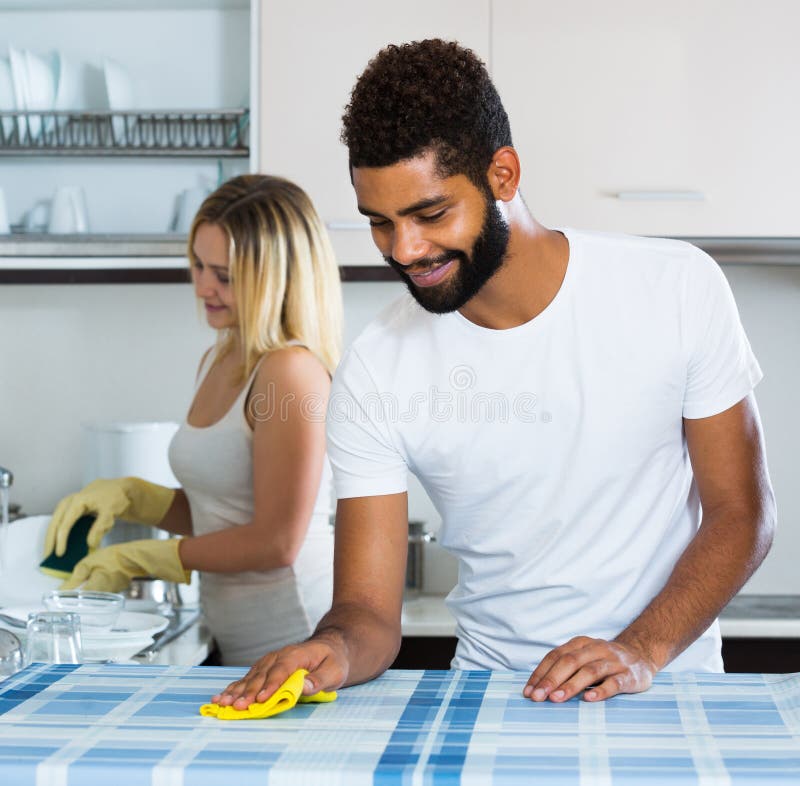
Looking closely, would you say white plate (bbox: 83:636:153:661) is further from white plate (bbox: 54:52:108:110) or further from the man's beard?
white plate (bbox: 54:52:108:110)

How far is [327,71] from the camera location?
204 centimetres

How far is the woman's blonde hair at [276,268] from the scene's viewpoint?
62.3 inches

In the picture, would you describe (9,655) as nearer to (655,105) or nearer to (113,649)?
(113,649)

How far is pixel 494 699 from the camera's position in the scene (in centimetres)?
82

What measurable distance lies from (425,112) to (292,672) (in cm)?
51

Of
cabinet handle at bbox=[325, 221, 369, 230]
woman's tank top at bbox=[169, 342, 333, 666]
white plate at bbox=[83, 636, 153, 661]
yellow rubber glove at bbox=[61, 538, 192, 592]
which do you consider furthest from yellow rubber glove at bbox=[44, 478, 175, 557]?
cabinet handle at bbox=[325, 221, 369, 230]

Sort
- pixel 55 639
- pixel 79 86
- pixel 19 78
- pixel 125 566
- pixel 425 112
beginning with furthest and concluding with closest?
1. pixel 79 86
2. pixel 19 78
3. pixel 125 566
4. pixel 55 639
5. pixel 425 112

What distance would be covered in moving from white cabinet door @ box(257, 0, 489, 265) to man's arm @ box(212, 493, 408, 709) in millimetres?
Result: 970

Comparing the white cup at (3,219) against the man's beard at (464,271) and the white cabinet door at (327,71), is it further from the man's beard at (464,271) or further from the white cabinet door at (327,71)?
the man's beard at (464,271)

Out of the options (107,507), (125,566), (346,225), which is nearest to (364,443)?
(125,566)

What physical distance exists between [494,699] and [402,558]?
1.11 ft

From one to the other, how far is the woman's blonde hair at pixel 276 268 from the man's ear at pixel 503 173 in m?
0.58

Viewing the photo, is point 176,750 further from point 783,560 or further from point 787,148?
point 783,560

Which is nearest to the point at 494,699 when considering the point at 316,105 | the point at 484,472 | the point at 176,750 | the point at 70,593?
the point at 176,750
